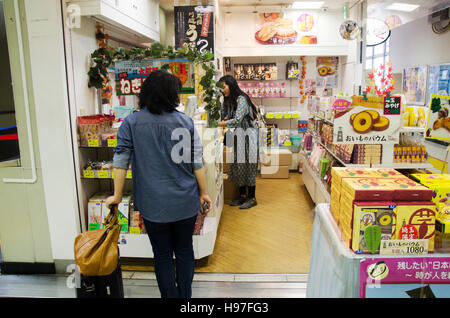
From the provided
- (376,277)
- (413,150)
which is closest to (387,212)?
(376,277)

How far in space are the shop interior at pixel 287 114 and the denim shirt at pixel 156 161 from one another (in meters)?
0.95

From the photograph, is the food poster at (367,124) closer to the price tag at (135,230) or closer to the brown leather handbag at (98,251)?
the brown leather handbag at (98,251)

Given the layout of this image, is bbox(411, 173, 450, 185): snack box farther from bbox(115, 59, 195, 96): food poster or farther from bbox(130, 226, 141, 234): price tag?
bbox(130, 226, 141, 234): price tag

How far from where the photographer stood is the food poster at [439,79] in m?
5.40

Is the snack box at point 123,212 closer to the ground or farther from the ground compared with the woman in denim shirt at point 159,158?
closer to the ground

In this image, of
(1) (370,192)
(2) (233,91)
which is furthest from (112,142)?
(1) (370,192)

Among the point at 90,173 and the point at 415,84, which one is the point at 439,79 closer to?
the point at 415,84

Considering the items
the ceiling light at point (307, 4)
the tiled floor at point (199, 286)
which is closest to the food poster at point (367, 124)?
the tiled floor at point (199, 286)

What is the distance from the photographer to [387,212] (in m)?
1.63

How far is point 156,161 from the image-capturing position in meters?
2.35

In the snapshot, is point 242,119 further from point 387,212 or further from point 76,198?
point 387,212

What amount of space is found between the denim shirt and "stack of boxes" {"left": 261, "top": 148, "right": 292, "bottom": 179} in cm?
464

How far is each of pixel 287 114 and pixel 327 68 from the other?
135cm
